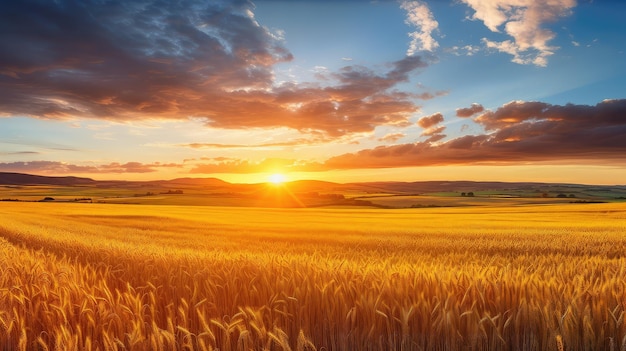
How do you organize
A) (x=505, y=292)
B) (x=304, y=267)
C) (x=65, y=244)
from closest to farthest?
(x=505, y=292), (x=304, y=267), (x=65, y=244)

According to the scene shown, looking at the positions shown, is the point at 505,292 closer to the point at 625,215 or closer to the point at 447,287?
the point at 447,287

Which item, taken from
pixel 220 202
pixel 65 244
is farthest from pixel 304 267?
pixel 220 202

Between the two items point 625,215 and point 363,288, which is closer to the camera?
point 363,288

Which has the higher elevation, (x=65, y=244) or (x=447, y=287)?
(x=447, y=287)

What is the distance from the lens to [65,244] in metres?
13.4

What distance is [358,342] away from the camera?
3092 mm

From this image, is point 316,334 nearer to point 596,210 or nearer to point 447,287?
point 447,287

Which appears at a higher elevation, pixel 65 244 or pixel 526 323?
pixel 526 323

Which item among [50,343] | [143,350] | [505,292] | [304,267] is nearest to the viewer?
[143,350]

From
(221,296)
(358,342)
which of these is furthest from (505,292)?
(221,296)

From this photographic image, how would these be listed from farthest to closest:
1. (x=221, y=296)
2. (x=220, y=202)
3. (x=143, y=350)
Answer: (x=220, y=202)
(x=221, y=296)
(x=143, y=350)

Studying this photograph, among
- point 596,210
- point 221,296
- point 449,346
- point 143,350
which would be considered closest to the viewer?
point 143,350

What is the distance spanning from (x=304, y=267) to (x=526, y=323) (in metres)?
2.61

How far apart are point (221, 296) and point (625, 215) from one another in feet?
124
